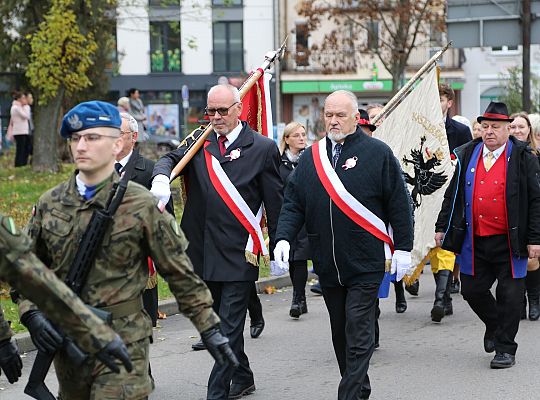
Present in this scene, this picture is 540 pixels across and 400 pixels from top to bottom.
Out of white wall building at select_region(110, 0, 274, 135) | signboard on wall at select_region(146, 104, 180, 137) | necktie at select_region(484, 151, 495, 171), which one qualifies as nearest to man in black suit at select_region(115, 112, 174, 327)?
necktie at select_region(484, 151, 495, 171)

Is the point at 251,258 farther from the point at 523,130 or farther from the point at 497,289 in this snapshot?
the point at 523,130

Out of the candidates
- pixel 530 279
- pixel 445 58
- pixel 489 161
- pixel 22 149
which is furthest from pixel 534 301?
pixel 445 58

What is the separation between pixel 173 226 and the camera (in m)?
4.83

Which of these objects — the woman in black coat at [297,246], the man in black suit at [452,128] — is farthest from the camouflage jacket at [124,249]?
the man in black suit at [452,128]

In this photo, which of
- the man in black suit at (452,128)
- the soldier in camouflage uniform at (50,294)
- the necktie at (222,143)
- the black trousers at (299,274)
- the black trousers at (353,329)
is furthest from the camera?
the man in black suit at (452,128)

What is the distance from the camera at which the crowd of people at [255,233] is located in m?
4.75

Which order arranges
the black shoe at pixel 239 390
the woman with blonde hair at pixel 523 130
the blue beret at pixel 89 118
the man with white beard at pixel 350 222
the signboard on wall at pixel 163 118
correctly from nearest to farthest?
1. the blue beret at pixel 89 118
2. the man with white beard at pixel 350 222
3. the black shoe at pixel 239 390
4. the woman with blonde hair at pixel 523 130
5. the signboard on wall at pixel 163 118

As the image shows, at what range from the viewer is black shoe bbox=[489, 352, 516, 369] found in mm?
8570

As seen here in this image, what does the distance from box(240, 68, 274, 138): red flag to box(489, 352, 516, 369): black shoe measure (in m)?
2.36

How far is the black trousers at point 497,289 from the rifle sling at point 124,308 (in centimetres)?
441

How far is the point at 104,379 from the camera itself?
4.71m

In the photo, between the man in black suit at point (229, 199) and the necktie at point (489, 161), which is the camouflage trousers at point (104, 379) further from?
the necktie at point (489, 161)

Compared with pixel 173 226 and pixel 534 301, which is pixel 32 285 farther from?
pixel 534 301

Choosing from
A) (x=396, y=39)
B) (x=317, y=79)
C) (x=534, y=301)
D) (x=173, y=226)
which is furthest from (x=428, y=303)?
(x=317, y=79)
